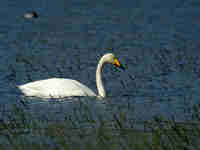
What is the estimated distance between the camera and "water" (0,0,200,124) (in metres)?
12.1

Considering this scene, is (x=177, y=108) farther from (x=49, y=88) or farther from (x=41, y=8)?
(x=41, y=8)

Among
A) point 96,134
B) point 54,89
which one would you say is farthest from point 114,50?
point 96,134

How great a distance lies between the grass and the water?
0.77 metres

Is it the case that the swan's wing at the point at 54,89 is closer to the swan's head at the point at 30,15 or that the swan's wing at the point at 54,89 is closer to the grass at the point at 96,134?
the grass at the point at 96,134

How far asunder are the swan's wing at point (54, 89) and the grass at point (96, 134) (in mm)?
2004

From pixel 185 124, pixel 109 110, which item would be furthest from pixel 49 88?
pixel 185 124

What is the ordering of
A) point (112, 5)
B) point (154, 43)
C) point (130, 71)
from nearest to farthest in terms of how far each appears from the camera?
point (130, 71) → point (154, 43) → point (112, 5)

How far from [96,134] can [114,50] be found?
8799 millimetres

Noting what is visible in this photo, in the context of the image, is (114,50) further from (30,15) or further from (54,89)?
(30,15)

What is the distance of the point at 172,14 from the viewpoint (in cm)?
2439

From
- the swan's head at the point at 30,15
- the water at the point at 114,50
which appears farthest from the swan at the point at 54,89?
the swan's head at the point at 30,15

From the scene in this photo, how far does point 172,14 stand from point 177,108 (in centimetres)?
1336

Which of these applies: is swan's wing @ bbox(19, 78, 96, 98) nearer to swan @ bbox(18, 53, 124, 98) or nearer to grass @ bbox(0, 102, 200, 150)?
swan @ bbox(18, 53, 124, 98)

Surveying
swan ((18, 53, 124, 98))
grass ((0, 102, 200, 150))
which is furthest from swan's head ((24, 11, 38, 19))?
grass ((0, 102, 200, 150))
